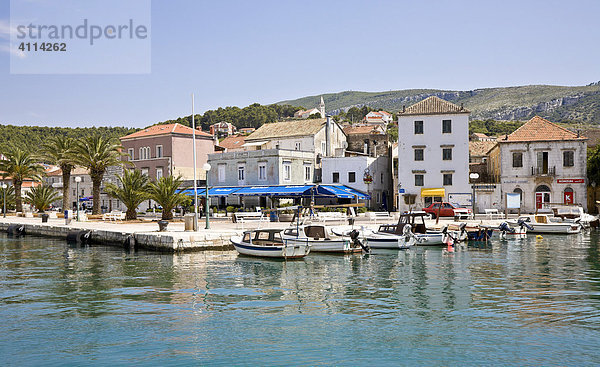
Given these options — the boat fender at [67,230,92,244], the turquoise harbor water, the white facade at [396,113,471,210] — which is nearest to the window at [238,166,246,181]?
the white facade at [396,113,471,210]

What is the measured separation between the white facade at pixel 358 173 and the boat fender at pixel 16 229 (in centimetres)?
2953

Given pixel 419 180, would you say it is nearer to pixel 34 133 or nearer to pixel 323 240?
pixel 323 240

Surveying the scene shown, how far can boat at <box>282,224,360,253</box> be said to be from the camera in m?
27.3

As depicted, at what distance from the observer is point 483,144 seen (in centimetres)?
6844

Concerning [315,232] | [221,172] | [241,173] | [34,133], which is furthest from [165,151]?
[34,133]

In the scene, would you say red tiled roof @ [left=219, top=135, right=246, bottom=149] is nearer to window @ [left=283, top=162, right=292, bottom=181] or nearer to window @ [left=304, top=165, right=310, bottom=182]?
window @ [left=304, top=165, right=310, bottom=182]

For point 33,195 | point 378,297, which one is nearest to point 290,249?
point 378,297

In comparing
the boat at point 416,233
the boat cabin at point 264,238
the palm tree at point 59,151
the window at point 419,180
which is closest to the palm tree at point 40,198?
the palm tree at point 59,151

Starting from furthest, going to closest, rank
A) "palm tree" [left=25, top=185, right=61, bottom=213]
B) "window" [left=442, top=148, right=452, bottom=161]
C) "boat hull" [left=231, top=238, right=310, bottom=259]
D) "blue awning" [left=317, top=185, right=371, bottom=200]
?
"palm tree" [left=25, top=185, right=61, bottom=213]
"window" [left=442, top=148, right=452, bottom=161]
"blue awning" [left=317, top=185, right=371, bottom=200]
"boat hull" [left=231, top=238, right=310, bottom=259]

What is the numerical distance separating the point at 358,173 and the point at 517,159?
1569cm

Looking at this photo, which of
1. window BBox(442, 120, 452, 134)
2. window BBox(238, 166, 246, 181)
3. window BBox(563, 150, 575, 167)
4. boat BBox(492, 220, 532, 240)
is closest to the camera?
boat BBox(492, 220, 532, 240)

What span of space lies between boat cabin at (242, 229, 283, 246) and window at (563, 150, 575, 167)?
35.9 meters

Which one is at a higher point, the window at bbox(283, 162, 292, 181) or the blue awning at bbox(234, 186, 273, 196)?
the window at bbox(283, 162, 292, 181)

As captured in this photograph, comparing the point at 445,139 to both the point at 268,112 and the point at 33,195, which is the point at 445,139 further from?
the point at 268,112
